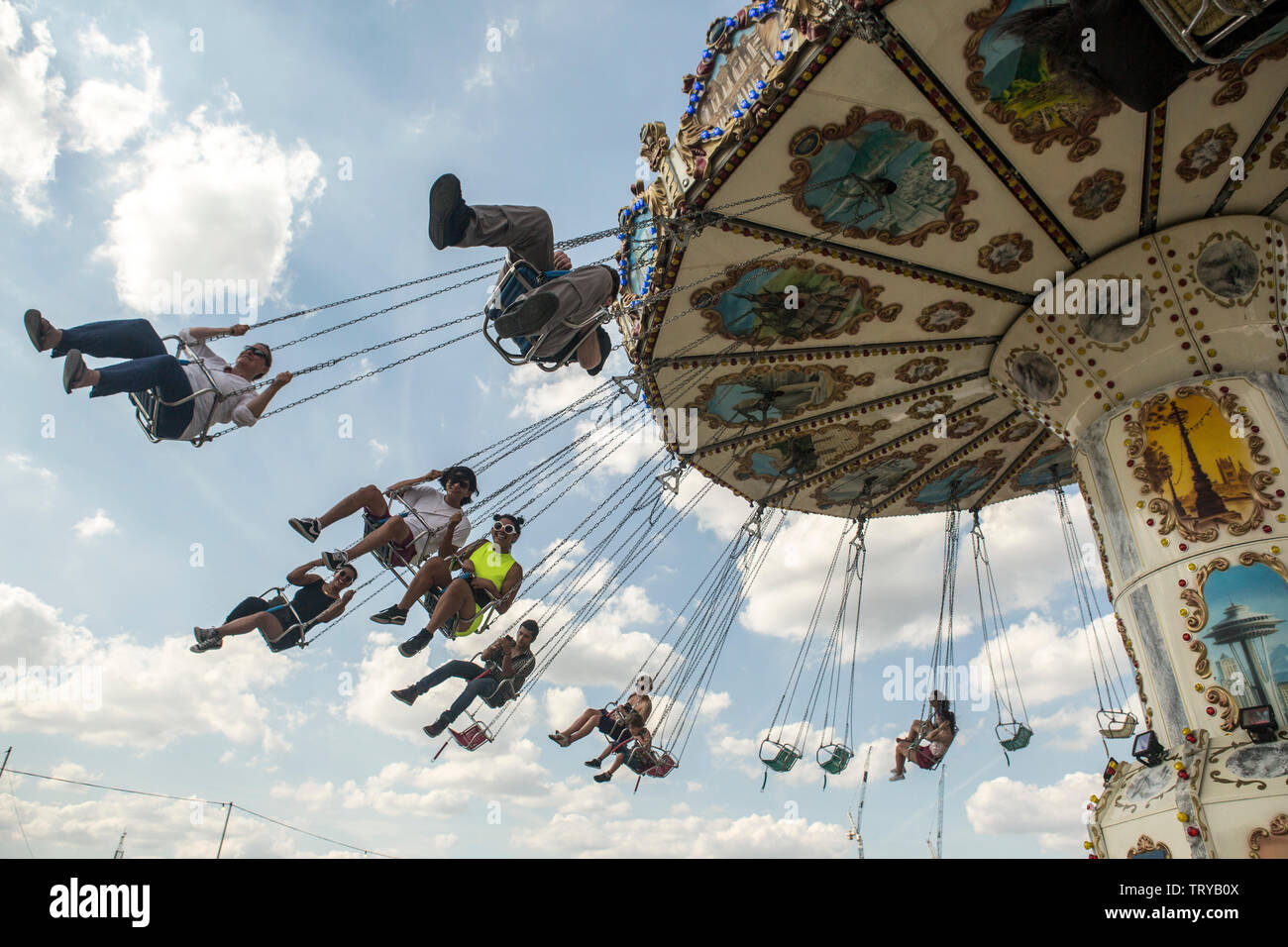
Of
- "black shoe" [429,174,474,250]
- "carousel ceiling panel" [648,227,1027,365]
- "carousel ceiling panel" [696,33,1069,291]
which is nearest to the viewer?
"black shoe" [429,174,474,250]

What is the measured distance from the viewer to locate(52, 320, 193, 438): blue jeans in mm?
4934

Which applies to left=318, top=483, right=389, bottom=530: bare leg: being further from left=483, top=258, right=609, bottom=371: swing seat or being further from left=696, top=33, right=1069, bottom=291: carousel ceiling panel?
left=696, top=33, right=1069, bottom=291: carousel ceiling panel

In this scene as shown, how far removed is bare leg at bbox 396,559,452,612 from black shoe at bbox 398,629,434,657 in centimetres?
25

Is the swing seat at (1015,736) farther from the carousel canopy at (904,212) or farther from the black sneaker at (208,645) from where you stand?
the black sneaker at (208,645)

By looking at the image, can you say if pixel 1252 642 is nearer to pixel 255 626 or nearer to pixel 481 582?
pixel 481 582

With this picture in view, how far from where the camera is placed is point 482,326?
240 inches

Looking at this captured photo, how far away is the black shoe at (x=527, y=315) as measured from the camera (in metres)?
5.91

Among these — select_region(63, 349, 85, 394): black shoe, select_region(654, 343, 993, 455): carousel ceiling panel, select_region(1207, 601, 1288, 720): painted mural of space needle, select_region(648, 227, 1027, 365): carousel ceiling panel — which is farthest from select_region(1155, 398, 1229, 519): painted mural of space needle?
select_region(63, 349, 85, 394): black shoe

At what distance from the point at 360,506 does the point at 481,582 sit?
123 centimetres

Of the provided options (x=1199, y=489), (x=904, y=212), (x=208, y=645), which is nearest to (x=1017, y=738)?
(x=1199, y=489)

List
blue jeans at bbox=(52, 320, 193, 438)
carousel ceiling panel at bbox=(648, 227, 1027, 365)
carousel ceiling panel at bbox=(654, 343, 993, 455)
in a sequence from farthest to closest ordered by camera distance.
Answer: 1. carousel ceiling panel at bbox=(654, 343, 993, 455)
2. carousel ceiling panel at bbox=(648, 227, 1027, 365)
3. blue jeans at bbox=(52, 320, 193, 438)

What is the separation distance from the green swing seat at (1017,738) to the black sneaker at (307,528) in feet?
28.8
